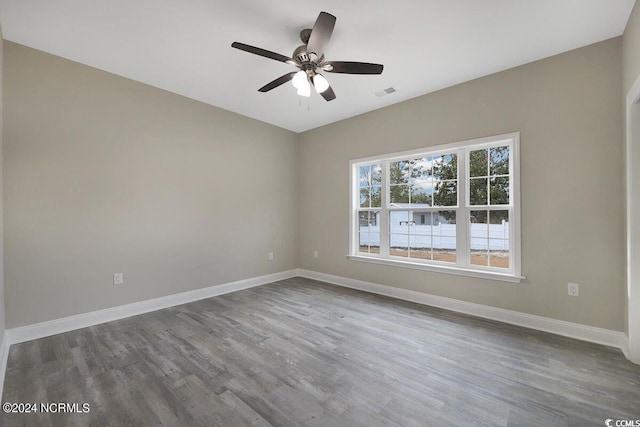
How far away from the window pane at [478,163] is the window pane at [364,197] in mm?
1586

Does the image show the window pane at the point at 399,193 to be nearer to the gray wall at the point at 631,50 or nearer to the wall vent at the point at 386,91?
the wall vent at the point at 386,91

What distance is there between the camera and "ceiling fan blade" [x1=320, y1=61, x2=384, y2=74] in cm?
229

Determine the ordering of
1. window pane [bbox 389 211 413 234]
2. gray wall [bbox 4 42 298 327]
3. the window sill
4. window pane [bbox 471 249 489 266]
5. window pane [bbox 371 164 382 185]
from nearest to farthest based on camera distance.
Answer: gray wall [bbox 4 42 298 327]
the window sill
window pane [bbox 471 249 489 266]
window pane [bbox 389 211 413 234]
window pane [bbox 371 164 382 185]

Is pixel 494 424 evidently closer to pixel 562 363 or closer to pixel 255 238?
pixel 562 363

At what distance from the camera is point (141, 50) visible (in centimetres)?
273

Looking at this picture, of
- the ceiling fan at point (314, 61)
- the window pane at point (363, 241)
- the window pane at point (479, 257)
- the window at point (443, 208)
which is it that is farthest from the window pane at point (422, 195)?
the ceiling fan at point (314, 61)

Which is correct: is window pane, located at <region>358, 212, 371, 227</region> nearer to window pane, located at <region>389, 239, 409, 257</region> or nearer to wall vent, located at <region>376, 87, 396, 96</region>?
window pane, located at <region>389, 239, 409, 257</region>

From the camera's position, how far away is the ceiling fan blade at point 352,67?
7.52 feet

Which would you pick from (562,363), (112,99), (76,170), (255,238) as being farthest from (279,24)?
(562,363)

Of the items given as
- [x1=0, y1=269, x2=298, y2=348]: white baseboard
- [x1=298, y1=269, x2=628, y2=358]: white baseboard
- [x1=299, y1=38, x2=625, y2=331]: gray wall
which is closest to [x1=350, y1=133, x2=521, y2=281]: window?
[x1=299, y1=38, x2=625, y2=331]: gray wall

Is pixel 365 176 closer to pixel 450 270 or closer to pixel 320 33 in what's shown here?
pixel 450 270

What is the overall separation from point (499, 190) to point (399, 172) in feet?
4.44

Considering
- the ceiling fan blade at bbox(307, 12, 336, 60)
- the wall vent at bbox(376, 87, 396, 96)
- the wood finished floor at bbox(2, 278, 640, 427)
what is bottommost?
the wood finished floor at bbox(2, 278, 640, 427)

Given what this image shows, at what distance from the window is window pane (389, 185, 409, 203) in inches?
0.6
